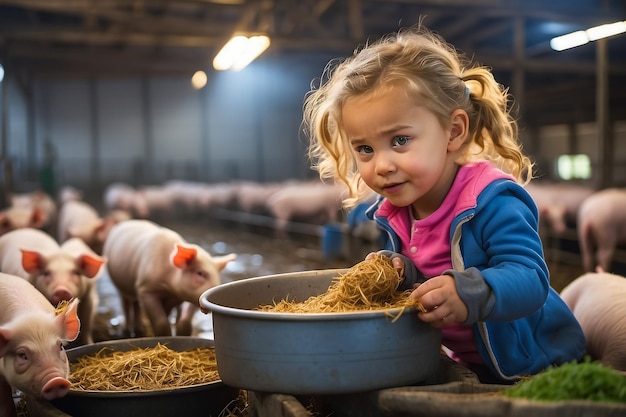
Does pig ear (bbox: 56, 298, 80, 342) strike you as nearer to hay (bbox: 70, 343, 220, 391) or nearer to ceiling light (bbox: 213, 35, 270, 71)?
hay (bbox: 70, 343, 220, 391)

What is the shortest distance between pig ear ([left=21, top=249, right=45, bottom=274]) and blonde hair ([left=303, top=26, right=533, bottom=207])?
5.93ft

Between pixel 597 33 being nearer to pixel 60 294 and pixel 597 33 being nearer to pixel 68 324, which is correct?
pixel 60 294

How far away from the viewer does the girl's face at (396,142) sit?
6.25 ft

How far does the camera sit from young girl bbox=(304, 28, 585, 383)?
1739mm

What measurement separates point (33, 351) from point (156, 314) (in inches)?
60.9

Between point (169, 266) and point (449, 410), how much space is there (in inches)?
104

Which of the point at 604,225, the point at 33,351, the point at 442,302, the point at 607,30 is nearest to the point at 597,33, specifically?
the point at 607,30

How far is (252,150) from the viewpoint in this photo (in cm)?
2475

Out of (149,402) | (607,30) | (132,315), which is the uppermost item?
(607,30)

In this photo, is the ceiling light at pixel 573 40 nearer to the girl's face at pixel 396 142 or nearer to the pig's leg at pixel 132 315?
the pig's leg at pixel 132 315

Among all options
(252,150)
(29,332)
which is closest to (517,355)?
(29,332)

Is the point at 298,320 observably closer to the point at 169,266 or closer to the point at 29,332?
the point at 29,332

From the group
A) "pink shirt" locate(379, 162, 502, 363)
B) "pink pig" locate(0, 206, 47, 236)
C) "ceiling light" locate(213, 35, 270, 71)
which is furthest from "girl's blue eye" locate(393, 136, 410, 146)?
"ceiling light" locate(213, 35, 270, 71)

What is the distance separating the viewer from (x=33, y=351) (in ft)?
7.60
